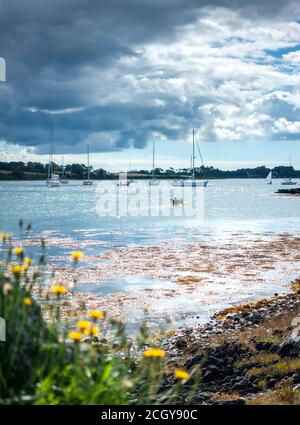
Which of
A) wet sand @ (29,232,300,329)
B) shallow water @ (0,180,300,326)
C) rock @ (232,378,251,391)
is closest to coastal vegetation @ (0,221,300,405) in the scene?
rock @ (232,378,251,391)

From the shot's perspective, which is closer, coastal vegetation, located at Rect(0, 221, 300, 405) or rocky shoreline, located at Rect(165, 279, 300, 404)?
coastal vegetation, located at Rect(0, 221, 300, 405)

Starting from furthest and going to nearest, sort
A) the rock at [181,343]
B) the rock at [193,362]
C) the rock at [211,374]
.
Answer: the rock at [181,343] < the rock at [193,362] < the rock at [211,374]

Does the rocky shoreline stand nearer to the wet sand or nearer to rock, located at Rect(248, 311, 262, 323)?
rock, located at Rect(248, 311, 262, 323)

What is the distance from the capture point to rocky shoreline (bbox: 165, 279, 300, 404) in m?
10.1

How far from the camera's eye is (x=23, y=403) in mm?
4758

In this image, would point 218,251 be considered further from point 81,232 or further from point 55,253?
point 81,232

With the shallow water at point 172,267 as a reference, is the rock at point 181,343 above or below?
above

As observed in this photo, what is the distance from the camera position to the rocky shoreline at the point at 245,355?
10086mm

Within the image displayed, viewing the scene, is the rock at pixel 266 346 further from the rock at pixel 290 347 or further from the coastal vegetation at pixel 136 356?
the rock at pixel 290 347

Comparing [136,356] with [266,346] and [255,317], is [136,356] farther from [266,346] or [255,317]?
[255,317]

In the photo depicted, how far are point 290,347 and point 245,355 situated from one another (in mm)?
1268

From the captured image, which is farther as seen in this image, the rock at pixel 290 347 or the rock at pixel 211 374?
the rock at pixel 290 347

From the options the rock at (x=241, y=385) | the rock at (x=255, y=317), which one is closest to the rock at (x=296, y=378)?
the rock at (x=241, y=385)
